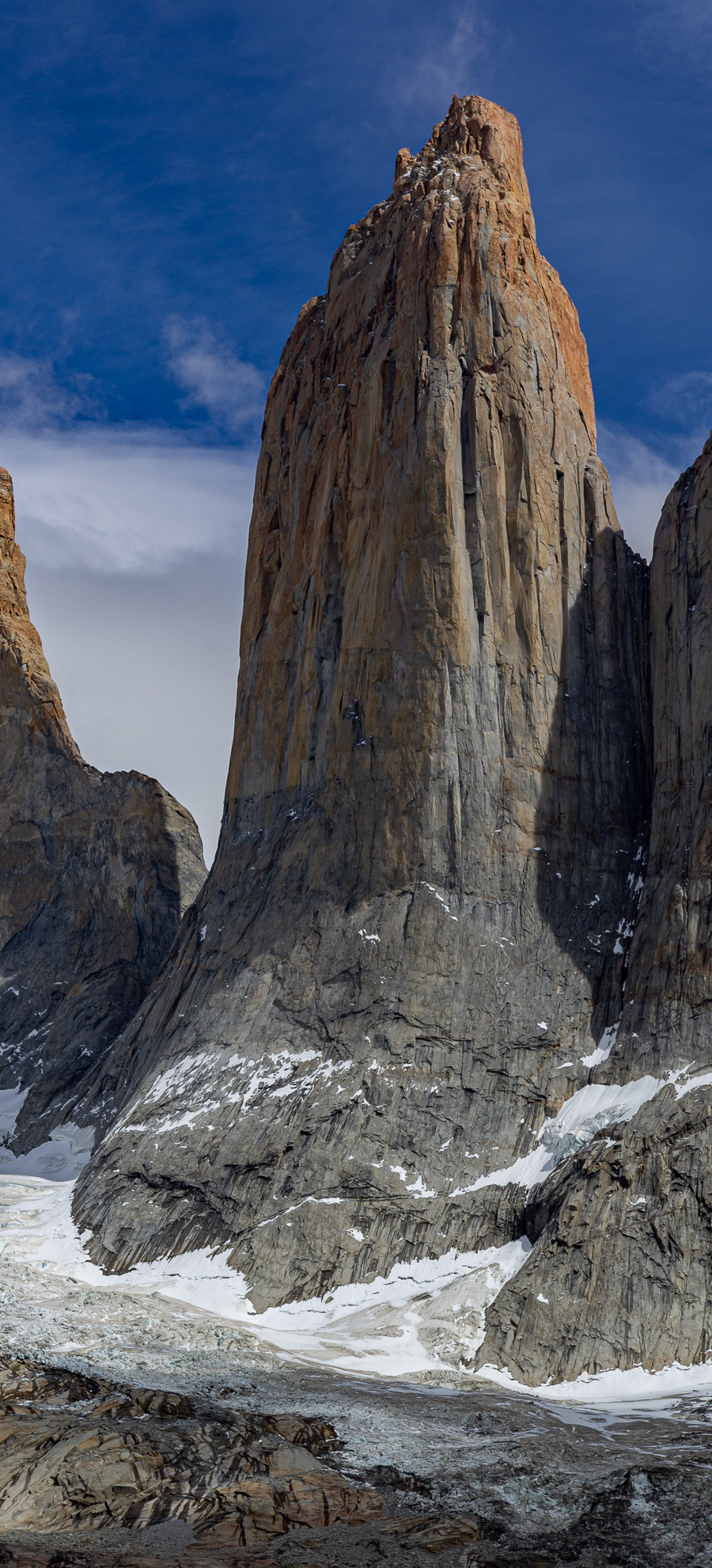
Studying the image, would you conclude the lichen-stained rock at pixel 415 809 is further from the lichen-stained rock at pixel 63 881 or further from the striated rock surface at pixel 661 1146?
the lichen-stained rock at pixel 63 881

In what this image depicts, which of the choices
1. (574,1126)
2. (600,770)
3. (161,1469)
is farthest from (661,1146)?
(161,1469)

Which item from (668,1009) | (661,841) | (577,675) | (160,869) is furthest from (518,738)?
(160,869)

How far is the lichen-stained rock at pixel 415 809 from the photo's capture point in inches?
1258

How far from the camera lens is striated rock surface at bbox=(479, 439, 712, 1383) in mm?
25234

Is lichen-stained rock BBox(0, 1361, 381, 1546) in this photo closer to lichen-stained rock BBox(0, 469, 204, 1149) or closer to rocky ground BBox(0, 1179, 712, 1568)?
rocky ground BBox(0, 1179, 712, 1568)

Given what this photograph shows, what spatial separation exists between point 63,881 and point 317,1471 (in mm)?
46126

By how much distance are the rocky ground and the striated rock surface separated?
2922 millimetres

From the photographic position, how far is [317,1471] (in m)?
16.9

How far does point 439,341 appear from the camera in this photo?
39875mm

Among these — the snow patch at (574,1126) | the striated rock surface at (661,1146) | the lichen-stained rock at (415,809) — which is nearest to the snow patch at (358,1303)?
the lichen-stained rock at (415,809)

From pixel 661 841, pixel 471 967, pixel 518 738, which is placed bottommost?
pixel 471 967

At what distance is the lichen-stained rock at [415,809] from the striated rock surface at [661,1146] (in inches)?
88.3

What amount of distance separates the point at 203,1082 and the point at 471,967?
8.26 meters

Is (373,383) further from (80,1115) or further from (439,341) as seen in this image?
(80,1115)
